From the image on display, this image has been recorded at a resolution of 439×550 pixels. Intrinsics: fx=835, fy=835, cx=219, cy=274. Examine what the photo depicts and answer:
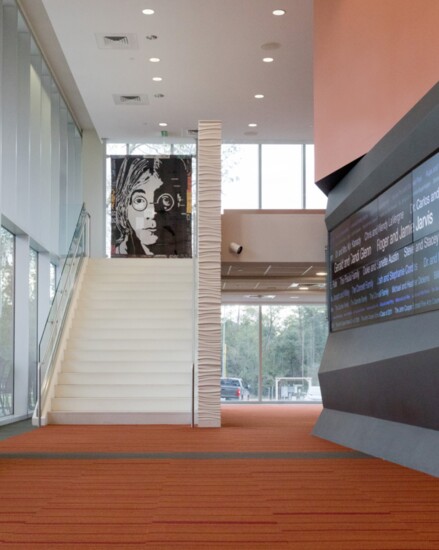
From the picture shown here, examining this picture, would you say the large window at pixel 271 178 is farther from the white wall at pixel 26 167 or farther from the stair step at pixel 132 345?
the stair step at pixel 132 345

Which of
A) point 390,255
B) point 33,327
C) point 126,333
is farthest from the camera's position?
point 33,327

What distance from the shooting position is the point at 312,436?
9.22 meters

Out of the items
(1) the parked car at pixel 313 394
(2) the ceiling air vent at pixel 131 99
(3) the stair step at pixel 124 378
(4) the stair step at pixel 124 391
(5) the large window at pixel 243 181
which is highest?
(2) the ceiling air vent at pixel 131 99

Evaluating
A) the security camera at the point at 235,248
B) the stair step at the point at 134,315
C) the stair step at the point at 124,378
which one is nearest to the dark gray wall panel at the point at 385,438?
the stair step at the point at 124,378

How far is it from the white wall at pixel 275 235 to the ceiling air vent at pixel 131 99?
3.10 metres

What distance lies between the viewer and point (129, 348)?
12953mm

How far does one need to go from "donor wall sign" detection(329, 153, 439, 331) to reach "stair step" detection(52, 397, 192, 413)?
2.90 metres

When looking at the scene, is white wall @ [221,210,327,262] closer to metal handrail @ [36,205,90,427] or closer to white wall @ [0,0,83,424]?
metal handrail @ [36,205,90,427]

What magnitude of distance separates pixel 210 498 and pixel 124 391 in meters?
7.21

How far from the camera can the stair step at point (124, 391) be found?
11788mm

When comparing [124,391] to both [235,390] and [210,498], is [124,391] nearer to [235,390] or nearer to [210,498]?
[210,498]

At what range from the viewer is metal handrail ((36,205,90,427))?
11398mm

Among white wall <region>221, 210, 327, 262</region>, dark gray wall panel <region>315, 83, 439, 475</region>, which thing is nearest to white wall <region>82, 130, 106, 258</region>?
white wall <region>221, 210, 327, 262</region>

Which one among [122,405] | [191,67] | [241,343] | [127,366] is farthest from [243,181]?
[122,405]
